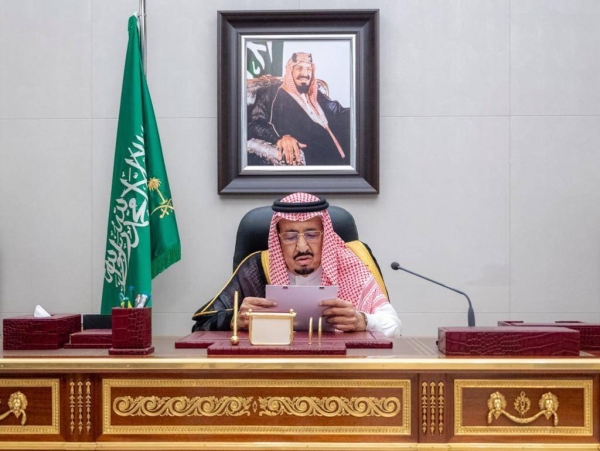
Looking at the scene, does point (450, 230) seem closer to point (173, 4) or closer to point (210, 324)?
point (210, 324)

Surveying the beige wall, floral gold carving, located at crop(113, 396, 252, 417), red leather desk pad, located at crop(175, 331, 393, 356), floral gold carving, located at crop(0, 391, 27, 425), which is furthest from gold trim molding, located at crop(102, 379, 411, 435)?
the beige wall

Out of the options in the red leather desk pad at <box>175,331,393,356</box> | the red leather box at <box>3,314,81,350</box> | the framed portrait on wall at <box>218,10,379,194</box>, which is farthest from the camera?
the framed portrait on wall at <box>218,10,379,194</box>

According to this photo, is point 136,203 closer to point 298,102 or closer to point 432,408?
point 298,102

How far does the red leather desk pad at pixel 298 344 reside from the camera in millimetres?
1839

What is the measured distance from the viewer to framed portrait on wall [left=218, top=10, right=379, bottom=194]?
3617 millimetres

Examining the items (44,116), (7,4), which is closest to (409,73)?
(44,116)

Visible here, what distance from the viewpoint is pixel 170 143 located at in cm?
369

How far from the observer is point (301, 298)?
2.20 meters

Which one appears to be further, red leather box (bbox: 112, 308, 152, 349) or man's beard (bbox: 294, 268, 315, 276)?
man's beard (bbox: 294, 268, 315, 276)

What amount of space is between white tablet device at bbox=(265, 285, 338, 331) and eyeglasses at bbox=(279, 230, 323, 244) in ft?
2.13

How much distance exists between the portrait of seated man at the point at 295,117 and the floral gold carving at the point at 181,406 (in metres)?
2.09

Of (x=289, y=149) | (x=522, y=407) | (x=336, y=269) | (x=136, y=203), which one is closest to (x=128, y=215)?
(x=136, y=203)

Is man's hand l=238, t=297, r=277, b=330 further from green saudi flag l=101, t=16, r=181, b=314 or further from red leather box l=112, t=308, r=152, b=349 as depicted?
green saudi flag l=101, t=16, r=181, b=314

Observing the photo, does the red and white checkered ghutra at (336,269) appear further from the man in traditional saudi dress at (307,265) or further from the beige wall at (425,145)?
the beige wall at (425,145)
